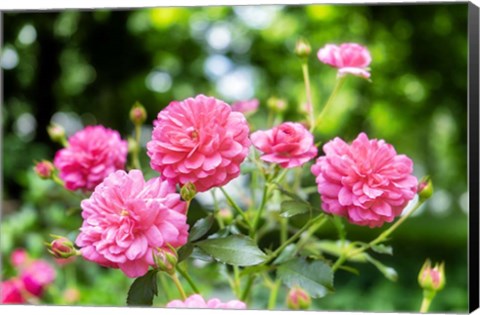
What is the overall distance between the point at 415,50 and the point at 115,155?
4095mm

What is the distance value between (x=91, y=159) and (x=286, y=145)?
10.3 inches

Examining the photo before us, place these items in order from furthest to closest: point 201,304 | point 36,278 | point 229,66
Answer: point 229,66
point 36,278
point 201,304

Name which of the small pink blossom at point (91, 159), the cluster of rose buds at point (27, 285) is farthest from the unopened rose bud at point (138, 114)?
the cluster of rose buds at point (27, 285)

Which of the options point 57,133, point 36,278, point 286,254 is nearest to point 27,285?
point 36,278

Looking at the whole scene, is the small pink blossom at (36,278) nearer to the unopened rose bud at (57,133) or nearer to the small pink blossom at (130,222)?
the unopened rose bud at (57,133)

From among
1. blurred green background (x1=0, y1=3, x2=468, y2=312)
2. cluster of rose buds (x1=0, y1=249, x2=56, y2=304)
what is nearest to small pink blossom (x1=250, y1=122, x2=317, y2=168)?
cluster of rose buds (x1=0, y1=249, x2=56, y2=304)

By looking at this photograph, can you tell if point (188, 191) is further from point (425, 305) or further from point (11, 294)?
point (11, 294)

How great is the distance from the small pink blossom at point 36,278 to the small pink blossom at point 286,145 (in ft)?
3.01

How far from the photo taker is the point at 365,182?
72 cm

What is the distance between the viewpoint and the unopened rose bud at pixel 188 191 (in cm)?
67

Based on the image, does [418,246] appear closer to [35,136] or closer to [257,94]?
[257,94]

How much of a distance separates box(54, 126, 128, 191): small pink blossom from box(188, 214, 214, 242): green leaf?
19 cm

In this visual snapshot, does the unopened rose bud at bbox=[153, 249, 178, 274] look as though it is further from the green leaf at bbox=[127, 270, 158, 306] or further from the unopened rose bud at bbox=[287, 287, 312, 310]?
the unopened rose bud at bbox=[287, 287, 312, 310]

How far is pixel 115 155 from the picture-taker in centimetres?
90
